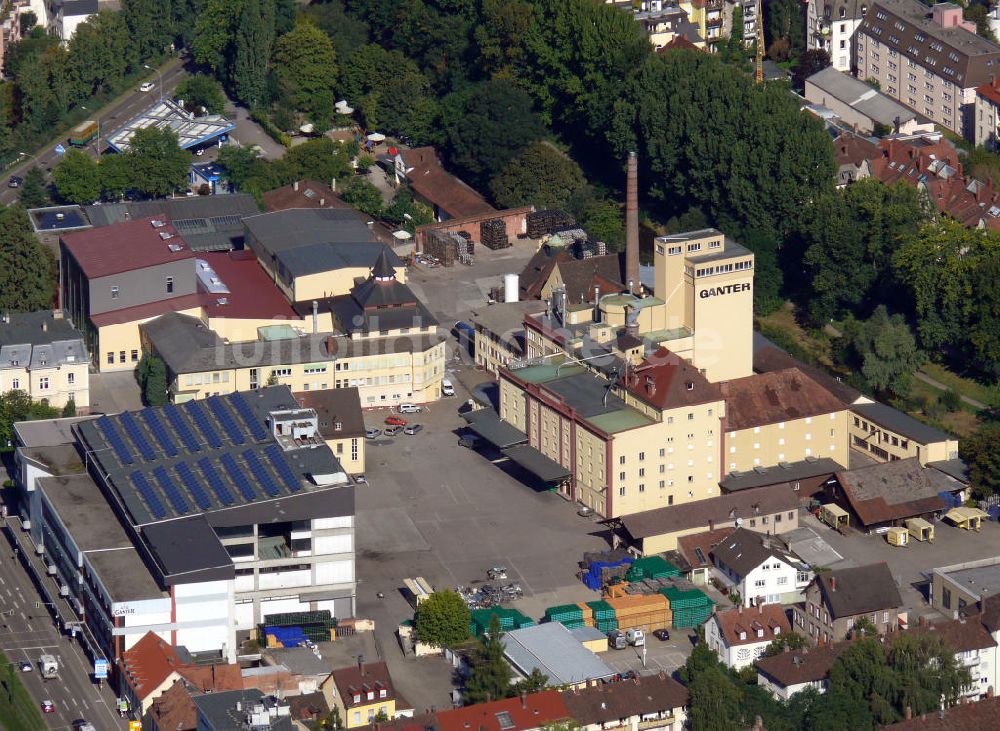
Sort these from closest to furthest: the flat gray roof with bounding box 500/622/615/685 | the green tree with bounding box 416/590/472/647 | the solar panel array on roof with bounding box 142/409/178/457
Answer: the flat gray roof with bounding box 500/622/615/685 → the green tree with bounding box 416/590/472/647 → the solar panel array on roof with bounding box 142/409/178/457

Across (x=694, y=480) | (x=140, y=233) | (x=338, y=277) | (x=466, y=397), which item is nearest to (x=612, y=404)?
(x=694, y=480)

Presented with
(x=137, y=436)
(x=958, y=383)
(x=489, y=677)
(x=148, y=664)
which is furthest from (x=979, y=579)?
(x=137, y=436)

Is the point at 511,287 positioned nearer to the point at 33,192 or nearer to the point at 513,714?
the point at 33,192

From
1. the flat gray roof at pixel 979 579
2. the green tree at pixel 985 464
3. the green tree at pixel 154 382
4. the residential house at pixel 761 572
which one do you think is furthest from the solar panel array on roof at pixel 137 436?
the green tree at pixel 985 464

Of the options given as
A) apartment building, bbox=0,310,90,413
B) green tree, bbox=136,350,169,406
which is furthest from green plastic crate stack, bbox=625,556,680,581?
apartment building, bbox=0,310,90,413

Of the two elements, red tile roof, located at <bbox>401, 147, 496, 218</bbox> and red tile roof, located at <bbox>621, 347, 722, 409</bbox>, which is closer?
red tile roof, located at <bbox>621, 347, 722, 409</bbox>

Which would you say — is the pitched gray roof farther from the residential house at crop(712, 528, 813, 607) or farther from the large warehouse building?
the large warehouse building
